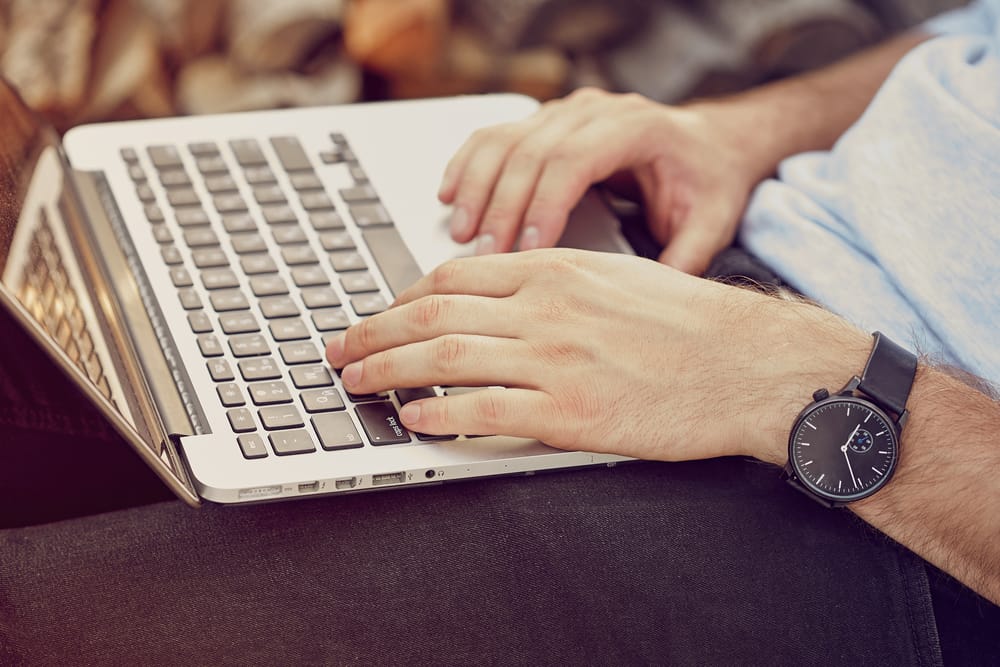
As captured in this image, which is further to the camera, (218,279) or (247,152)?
(247,152)

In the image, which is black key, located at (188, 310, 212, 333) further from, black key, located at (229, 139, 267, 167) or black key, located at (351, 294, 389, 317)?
black key, located at (229, 139, 267, 167)

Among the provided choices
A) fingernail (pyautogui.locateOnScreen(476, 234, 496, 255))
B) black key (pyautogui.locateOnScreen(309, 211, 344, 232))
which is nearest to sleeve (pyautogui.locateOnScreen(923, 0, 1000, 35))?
fingernail (pyautogui.locateOnScreen(476, 234, 496, 255))

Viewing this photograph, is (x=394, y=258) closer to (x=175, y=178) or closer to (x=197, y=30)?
(x=175, y=178)

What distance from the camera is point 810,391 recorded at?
740 millimetres

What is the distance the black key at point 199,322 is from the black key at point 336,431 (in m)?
0.13

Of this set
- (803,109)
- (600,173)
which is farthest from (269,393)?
(803,109)

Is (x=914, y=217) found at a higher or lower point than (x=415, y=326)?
higher

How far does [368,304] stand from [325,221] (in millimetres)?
113

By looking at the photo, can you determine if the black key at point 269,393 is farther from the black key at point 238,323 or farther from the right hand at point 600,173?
the right hand at point 600,173

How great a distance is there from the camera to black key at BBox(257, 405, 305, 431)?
0.72m

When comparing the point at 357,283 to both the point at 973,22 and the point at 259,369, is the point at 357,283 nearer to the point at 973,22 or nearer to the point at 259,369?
the point at 259,369

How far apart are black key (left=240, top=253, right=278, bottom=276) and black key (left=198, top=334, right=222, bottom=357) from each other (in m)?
0.09

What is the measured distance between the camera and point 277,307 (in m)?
0.83

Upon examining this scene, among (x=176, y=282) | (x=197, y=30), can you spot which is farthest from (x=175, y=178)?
(x=197, y=30)
